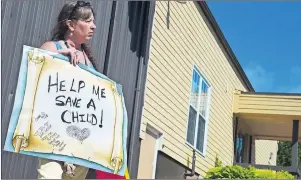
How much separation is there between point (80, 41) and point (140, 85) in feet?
9.07

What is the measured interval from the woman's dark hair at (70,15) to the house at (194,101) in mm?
2870

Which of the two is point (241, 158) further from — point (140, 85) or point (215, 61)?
point (140, 85)

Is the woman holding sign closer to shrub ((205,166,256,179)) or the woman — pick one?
the woman

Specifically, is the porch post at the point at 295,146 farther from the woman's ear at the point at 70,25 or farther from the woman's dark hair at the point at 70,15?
the woman's ear at the point at 70,25

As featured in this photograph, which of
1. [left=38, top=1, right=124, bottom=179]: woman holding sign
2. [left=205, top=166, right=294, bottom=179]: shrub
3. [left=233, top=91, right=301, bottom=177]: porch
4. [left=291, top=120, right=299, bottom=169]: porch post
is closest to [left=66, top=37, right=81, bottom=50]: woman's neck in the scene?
[left=38, top=1, right=124, bottom=179]: woman holding sign

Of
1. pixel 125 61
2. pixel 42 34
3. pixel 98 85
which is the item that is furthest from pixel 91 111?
pixel 125 61

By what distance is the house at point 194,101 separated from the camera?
24.7 feet

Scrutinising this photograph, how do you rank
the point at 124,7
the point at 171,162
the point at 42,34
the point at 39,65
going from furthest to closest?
the point at 171,162 < the point at 124,7 < the point at 42,34 < the point at 39,65

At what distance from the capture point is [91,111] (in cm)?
354

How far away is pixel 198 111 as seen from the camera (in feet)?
31.8

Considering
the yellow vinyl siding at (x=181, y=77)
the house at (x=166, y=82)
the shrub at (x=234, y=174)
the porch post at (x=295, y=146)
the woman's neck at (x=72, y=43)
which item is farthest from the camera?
the porch post at (x=295, y=146)

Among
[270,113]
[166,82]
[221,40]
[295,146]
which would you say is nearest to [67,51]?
[166,82]

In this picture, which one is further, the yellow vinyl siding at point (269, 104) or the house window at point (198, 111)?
the yellow vinyl siding at point (269, 104)

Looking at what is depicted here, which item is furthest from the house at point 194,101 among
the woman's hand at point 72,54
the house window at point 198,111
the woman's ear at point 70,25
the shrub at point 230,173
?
the woman's hand at point 72,54
